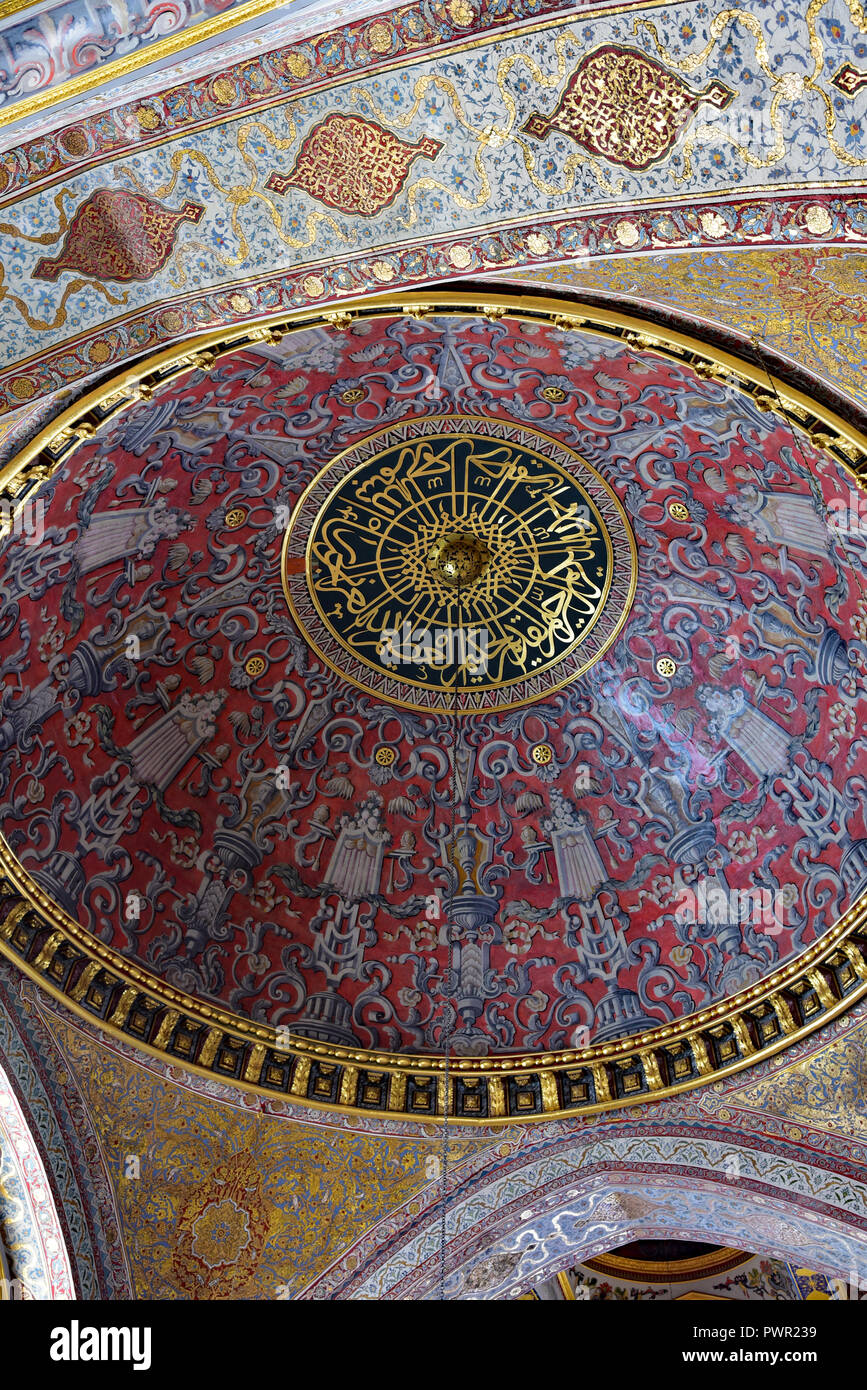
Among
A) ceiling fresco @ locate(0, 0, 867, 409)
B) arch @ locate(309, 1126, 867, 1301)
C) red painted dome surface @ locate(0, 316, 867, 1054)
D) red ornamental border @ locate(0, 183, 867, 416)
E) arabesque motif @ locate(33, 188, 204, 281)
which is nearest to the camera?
ceiling fresco @ locate(0, 0, 867, 409)

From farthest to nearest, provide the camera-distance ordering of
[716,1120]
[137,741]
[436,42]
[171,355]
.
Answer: [137,741], [716,1120], [171,355], [436,42]

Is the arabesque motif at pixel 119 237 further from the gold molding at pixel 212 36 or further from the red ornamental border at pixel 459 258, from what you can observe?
the gold molding at pixel 212 36

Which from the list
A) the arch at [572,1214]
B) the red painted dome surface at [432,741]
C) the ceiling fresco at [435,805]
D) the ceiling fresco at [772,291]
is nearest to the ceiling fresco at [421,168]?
the ceiling fresco at [772,291]

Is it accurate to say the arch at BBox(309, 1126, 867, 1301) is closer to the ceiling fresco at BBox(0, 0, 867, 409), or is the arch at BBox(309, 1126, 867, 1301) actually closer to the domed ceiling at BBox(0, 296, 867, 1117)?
the domed ceiling at BBox(0, 296, 867, 1117)

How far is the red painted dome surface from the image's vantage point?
7.96m

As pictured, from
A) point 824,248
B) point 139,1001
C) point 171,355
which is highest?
point 171,355

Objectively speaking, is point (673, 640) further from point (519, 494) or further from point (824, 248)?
point (824, 248)

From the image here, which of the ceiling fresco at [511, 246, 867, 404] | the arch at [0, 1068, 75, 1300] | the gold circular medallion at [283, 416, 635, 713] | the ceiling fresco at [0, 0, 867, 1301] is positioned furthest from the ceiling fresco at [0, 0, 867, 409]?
the arch at [0, 1068, 75, 1300]

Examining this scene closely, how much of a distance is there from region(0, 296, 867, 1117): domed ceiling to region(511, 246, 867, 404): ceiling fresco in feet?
5.92

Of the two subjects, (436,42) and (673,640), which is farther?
(673,640)

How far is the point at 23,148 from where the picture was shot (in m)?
4.57

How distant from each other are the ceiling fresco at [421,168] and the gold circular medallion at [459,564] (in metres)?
3.41
